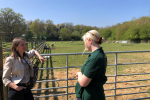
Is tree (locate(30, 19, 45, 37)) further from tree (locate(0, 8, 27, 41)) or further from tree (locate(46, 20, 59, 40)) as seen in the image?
tree (locate(0, 8, 27, 41))

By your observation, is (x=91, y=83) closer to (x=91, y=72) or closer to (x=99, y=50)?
(x=91, y=72)

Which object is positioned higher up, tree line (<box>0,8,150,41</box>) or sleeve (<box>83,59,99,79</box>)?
tree line (<box>0,8,150,41</box>)

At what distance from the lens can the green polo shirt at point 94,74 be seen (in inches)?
53.4

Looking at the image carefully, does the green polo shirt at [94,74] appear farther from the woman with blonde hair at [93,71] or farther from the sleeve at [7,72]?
the sleeve at [7,72]

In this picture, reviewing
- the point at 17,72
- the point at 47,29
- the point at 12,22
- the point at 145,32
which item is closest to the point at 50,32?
the point at 47,29

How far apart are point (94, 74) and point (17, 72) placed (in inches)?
45.9

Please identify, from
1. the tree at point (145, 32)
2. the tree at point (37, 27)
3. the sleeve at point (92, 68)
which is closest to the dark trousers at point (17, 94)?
the sleeve at point (92, 68)

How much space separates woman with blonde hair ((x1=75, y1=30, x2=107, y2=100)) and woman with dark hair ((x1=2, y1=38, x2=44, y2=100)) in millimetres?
897

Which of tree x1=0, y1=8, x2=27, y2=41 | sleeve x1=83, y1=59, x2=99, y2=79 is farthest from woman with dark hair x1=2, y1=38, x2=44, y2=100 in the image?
tree x1=0, y1=8, x2=27, y2=41

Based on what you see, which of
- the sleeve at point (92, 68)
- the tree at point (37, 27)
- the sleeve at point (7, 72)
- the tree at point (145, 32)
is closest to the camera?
the sleeve at point (92, 68)

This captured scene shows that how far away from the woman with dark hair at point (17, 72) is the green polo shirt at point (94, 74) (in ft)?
2.91

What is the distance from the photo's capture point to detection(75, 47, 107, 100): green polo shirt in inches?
53.4

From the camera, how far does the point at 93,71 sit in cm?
135

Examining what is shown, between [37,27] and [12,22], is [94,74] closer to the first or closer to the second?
[12,22]
